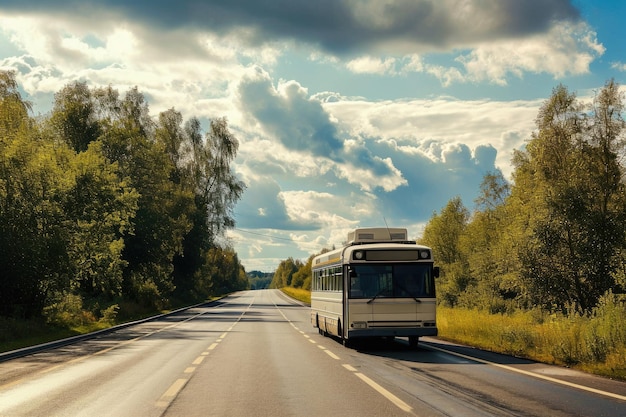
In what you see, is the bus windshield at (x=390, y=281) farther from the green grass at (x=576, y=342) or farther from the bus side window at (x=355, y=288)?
the green grass at (x=576, y=342)

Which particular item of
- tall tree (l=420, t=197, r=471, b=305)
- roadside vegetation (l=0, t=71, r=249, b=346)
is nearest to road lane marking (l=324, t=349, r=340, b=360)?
roadside vegetation (l=0, t=71, r=249, b=346)

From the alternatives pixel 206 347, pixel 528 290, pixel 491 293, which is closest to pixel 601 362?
pixel 206 347

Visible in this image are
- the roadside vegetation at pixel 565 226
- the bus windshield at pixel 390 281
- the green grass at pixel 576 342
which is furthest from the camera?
the roadside vegetation at pixel 565 226

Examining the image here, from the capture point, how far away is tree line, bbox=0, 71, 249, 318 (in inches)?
1037

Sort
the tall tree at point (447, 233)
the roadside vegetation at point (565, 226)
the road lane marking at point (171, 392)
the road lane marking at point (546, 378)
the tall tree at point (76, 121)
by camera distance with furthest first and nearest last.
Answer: the tall tree at point (447, 233)
the tall tree at point (76, 121)
the roadside vegetation at point (565, 226)
the road lane marking at point (546, 378)
the road lane marking at point (171, 392)

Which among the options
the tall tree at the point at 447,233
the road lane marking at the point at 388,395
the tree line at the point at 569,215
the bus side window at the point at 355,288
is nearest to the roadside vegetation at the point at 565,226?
the tree line at the point at 569,215

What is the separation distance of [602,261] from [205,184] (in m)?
41.1

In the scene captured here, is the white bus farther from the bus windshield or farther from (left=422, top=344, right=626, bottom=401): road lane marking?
(left=422, top=344, right=626, bottom=401): road lane marking

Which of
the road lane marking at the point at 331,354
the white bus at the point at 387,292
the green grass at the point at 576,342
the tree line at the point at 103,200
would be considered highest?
the tree line at the point at 103,200

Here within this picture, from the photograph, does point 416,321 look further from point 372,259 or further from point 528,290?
point 528,290

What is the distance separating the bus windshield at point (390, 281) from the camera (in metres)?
19.2

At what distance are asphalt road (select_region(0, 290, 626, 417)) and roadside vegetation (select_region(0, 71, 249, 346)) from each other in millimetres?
7831

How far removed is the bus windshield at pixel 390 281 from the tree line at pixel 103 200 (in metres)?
A: 13.1

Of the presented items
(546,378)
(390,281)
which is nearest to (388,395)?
(546,378)
